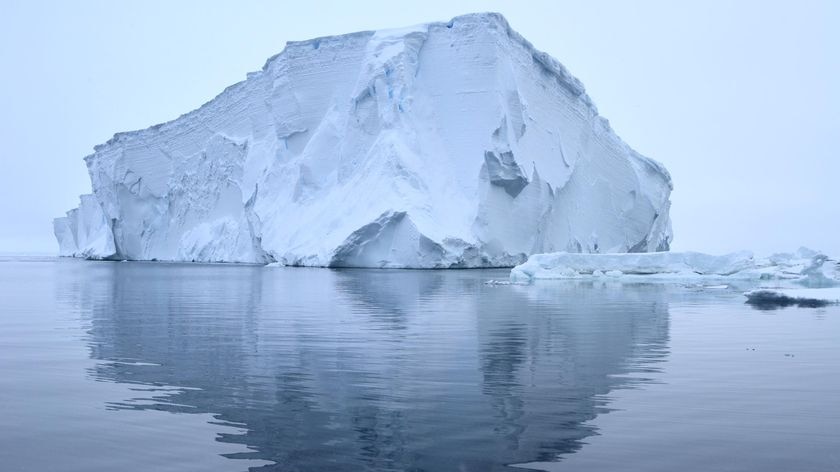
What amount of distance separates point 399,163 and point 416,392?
2166cm

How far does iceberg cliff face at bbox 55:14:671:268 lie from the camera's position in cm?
2573

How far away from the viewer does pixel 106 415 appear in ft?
12.4

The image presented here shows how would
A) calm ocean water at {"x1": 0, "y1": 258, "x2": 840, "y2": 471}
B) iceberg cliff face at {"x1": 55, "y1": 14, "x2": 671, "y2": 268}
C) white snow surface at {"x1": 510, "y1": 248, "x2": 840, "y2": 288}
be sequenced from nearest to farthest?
calm ocean water at {"x1": 0, "y1": 258, "x2": 840, "y2": 471} → white snow surface at {"x1": 510, "y1": 248, "x2": 840, "y2": 288} → iceberg cliff face at {"x1": 55, "y1": 14, "x2": 671, "y2": 268}

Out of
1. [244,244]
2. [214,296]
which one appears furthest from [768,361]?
[244,244]

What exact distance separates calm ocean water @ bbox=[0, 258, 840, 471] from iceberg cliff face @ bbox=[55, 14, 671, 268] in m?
16.4

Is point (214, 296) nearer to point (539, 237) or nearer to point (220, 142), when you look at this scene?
point (539, 237)

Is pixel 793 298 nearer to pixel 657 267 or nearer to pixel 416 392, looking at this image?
pixel 657 267

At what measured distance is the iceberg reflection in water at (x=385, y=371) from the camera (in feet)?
10.8

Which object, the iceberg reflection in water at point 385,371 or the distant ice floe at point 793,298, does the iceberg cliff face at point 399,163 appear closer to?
the distant ice floe at point 793,298

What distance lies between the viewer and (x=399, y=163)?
2583 centimetres

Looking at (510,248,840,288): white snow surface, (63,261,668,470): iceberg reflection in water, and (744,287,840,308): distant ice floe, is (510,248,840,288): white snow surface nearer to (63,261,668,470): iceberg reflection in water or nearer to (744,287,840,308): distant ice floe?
(744,287,840,308): distant ice floe

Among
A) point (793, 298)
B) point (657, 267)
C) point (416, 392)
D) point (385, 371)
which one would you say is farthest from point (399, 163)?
point (416, 392)

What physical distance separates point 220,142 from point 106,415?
101ft

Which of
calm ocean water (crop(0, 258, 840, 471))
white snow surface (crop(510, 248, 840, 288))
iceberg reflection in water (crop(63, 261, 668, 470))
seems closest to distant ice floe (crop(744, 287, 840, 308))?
iceberg reflection in water (crop(63, 261, 668, 470))
